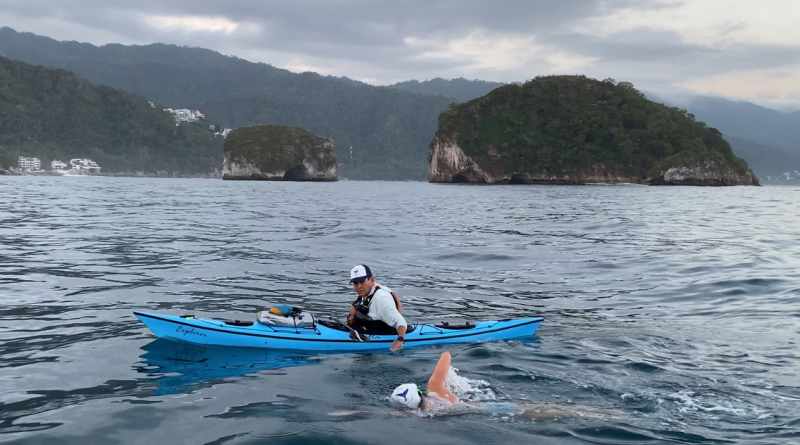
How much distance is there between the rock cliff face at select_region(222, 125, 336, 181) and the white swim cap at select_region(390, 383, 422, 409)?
158 meters

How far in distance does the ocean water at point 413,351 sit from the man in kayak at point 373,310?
18.2 inches

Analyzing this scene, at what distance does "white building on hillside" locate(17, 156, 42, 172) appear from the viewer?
159m

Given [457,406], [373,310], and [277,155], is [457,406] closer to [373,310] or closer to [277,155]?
[373,310]

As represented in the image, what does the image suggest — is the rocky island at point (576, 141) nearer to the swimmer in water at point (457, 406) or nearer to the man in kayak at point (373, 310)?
the man in kayak at point (373, 310)

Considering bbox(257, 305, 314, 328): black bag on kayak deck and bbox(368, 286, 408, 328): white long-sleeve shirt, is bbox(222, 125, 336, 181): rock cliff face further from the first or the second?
bbox(368, 286, 408, 328): white long-sleeve shirt

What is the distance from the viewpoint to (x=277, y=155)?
162 metres

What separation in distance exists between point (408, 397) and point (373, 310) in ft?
10.6

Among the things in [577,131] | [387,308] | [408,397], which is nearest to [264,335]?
[387,308]

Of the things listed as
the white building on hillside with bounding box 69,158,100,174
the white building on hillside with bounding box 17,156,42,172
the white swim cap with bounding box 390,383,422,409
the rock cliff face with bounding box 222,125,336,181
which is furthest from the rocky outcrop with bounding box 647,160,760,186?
the white building on hillside with bounding box 69,158,100,174

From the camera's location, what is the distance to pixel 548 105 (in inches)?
5581

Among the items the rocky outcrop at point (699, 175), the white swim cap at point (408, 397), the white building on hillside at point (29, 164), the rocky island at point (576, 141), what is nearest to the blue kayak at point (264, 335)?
the white swim cap at point (408, 397)

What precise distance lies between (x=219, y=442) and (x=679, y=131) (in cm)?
13369

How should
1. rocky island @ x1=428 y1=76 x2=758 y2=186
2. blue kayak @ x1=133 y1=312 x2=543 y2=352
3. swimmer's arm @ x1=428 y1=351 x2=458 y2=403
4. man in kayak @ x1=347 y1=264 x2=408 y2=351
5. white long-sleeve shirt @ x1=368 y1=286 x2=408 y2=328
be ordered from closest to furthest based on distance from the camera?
swimmer's arm @ x1=428 y1=351 x2=458 y2=403, man in kayak @ x1=347 y1=264 x2=408 y2=351, blue kayak @ x1=133 y1=312 x2=543 y2=352, white long-sleeve shirt @ x1=368 y1=286 x2=408 y2=328, rocky island @ x1=428 y1=76 x2=758 y2=186

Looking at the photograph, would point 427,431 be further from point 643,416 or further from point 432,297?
point 432,297
